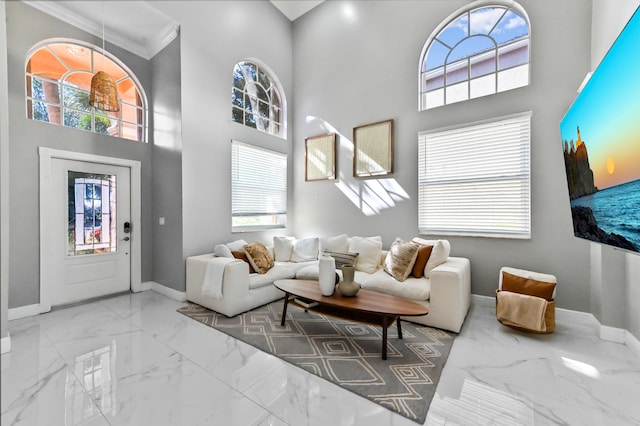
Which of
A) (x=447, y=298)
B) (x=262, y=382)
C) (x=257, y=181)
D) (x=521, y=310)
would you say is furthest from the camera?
(x=257, y=181)

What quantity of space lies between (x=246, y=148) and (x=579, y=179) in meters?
3.78

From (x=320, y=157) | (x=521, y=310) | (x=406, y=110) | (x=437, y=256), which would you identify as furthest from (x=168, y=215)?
(x=521, y=310)

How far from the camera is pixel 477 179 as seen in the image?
3227 mm


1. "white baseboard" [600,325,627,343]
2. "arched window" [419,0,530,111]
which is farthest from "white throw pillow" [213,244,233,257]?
"white baseboard" [600,325,627,343]

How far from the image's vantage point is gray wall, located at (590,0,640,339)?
2.16 m

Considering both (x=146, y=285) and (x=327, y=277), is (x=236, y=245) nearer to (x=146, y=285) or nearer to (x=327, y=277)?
(x=146, y=285)

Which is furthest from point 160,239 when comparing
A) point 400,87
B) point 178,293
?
point 400,87

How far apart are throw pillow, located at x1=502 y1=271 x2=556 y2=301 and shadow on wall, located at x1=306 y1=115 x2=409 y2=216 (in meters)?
1.51

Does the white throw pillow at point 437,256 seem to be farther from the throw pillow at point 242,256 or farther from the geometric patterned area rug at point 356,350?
the throw pillow at point 242,256

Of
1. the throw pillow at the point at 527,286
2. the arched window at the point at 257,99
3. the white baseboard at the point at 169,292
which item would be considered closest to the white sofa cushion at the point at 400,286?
the throw pillow at the point at 527,286

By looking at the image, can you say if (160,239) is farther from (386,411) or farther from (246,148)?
(386,411)

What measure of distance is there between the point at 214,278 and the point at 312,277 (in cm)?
117

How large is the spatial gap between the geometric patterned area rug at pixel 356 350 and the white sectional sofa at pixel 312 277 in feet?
0.44

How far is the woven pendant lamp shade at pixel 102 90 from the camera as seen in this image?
0.82 metres
